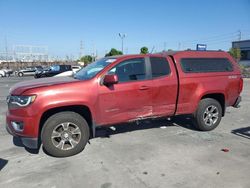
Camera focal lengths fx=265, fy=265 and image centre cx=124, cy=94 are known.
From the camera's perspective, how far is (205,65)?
636 cm

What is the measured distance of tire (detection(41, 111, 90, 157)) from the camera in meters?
4.73

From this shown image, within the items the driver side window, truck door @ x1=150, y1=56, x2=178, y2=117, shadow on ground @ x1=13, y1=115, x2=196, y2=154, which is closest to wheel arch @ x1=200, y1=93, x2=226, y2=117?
shadow on ground @ x1=13, y1=115, x2=196, y2=154

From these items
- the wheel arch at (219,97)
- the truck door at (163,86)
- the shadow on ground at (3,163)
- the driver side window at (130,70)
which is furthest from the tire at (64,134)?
the wheel arch at (219,97)

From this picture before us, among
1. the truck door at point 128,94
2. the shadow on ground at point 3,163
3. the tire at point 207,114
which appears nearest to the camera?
the shadow on ground at point 3,163

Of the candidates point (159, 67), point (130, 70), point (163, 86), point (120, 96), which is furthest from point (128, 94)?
point (159, 67)

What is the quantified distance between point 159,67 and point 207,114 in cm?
176

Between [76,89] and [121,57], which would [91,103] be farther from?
[121,57]

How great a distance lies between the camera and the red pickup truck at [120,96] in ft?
15.1

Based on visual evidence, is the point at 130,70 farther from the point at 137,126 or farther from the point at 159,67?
the point at 137,126

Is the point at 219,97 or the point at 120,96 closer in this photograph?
the point at 120,96

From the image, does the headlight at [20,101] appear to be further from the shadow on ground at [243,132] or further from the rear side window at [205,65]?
the shadow on ground at [243,132]

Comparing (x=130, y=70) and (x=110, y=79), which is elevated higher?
(x=130, y=70)

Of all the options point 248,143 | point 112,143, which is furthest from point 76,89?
point 248,143

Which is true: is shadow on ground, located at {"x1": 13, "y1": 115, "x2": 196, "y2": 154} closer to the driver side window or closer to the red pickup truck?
the red pickup truck
